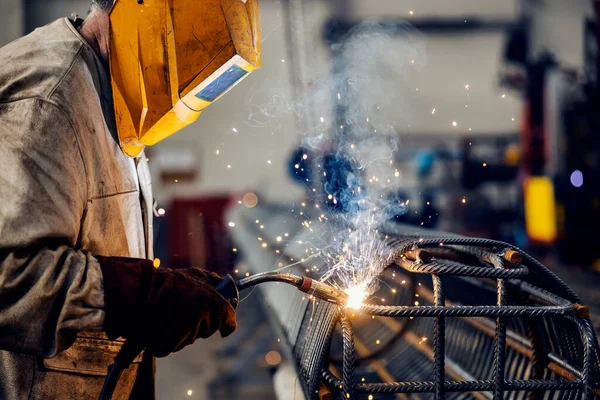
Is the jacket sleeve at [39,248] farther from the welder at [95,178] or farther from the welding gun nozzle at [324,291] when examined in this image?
the welding gun nozzle at [324,291]

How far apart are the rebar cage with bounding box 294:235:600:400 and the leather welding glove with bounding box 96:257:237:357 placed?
0.40 m

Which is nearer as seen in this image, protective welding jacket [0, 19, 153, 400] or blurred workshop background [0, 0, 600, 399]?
protective welding jacket [0, 19, 153, 400]

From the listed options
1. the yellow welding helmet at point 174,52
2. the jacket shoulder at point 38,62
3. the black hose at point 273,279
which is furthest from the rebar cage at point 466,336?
the jacket shoulder at point 38,62

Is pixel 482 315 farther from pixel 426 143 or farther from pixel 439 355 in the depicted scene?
pixel 426 143

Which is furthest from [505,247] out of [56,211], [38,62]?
[38,62]

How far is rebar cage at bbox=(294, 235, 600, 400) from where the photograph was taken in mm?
1551

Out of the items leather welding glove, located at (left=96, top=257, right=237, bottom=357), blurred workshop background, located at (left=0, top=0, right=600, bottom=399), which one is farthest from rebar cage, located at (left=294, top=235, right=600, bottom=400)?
blurred workshop background, located at (left=0, top=0, right=600, bottom=399)

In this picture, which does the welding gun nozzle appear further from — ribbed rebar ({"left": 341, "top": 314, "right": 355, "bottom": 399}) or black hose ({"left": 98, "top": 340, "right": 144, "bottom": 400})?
black hose ({"left": 98, "top": 340, "right": 144, "bottom": 400})

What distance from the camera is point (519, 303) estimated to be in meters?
2.16

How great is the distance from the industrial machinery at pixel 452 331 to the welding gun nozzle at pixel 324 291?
0.09ft

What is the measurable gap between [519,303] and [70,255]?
171cm

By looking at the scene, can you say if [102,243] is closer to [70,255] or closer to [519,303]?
[70,255]

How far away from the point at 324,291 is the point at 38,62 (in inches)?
42.0

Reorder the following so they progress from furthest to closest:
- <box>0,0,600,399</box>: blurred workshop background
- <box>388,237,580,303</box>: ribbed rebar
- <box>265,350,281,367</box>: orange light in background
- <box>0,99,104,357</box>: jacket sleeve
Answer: <box>0,0,600,399</box>: blurred workshop background → <box>265,350,281,367</box>: orange light in background → <box>388,237,580,303</box>: ribbed rebar → <box>0,99,104,357</box>: jacket sleeve
